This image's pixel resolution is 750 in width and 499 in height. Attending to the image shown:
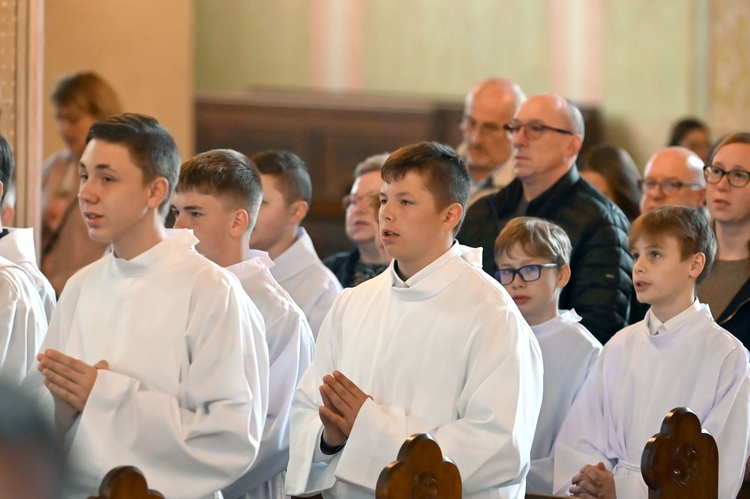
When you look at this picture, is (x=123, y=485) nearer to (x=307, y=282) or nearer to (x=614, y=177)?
(x=307, y=282)

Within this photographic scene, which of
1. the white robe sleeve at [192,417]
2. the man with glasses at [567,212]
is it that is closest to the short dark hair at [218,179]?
the white robe sleeve at [192,417]

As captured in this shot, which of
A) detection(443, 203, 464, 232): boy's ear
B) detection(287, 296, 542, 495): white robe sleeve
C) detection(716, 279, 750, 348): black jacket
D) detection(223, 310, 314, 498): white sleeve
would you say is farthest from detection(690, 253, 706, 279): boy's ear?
detection(223, 310, 314, 498): white sleeve

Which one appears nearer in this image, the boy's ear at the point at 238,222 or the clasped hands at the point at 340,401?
the clasped hands at the point at 340,401

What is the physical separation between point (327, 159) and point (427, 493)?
8.49 meters

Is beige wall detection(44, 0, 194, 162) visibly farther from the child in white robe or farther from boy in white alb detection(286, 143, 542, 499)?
boy in white alb detection(286, 143, 542, 499)

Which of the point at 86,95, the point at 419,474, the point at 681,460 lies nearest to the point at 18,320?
the point at 419,474

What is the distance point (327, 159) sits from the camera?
39.5 ft

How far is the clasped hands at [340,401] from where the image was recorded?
4059 millimetres

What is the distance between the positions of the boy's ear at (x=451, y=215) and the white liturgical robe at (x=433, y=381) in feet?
0.26

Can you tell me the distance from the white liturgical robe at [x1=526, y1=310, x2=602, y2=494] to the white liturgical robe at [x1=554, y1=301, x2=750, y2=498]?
0.15m

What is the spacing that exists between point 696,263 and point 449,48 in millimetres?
9057

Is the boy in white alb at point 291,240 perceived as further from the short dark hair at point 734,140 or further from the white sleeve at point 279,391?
the short dark hair at point 734,140

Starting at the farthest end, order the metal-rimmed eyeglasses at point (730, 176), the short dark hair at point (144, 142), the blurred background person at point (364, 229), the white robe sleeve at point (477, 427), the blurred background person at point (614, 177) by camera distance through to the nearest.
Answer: the blurred background person at point (614, 177) → the blurred background person at point (364, 229) → the metal-rimmed eyeglasses at point (730, 176) → the short dark hair at point (144, 142) → the white robe sleeve at point (477, 427)

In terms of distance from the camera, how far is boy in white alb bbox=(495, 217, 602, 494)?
5148mm
